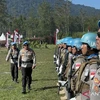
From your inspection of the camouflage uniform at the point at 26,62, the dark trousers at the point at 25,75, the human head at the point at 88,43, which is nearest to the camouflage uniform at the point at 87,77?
the human head at the point at 88,43

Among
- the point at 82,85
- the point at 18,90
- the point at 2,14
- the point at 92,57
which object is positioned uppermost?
the point at 2,14

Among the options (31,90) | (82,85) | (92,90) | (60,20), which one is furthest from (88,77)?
(60,20)

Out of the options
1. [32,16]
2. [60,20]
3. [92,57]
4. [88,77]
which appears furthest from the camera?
[32,16]

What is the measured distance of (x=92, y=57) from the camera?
4359 millimetres

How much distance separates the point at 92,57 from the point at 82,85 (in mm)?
387

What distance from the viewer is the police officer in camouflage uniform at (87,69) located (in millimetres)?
3930

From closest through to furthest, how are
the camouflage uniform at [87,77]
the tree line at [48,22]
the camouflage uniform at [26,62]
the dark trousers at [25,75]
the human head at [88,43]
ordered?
the camouflage uniform at [87,77], the human head at [88,43], the dark trousers at [25,75], the camouflage uniform at [26,62], the tree line at [48,22]

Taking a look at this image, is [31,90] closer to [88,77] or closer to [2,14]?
[88,77]

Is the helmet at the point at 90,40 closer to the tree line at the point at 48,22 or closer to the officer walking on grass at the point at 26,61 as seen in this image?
the officer walking on grass at the point at 26,61

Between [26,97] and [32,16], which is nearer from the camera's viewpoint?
[26,97]

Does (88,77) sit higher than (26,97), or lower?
higher

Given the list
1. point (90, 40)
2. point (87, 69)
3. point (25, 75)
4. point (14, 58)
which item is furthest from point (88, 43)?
point (14, 58)

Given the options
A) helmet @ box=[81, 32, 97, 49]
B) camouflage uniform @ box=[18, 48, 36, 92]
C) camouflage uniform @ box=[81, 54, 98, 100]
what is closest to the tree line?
camouflage uniform @ box=[18, 48, 36, 92]

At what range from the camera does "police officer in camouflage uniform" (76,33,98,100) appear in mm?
3930
